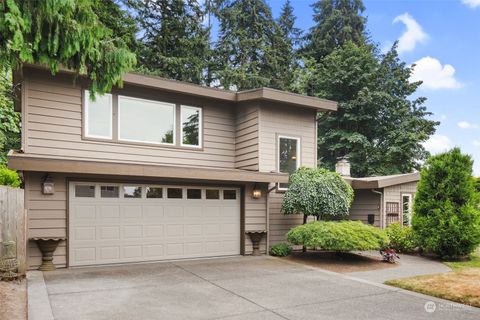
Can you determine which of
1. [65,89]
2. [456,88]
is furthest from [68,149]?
[456,88]

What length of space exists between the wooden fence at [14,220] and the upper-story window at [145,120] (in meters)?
3.01

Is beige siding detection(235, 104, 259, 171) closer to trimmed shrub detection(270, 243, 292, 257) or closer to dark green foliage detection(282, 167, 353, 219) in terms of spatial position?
dark green foliage detection(282, 167, 353, 219)

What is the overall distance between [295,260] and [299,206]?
1.42 m

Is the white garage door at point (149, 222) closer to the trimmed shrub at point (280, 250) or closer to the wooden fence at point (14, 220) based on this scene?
the trimmed shrub at point (280, 250)

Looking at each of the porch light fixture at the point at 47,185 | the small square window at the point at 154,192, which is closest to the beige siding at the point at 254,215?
the small square window at the point at 154,192

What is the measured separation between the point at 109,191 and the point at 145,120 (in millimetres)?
2168

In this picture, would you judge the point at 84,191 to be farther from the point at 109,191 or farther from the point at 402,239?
the point at 402,239

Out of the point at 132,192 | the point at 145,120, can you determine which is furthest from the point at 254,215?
the point at 145,120

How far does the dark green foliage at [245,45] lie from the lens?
22703 mm

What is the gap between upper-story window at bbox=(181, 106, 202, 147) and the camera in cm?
1042

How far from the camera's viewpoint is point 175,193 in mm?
9594

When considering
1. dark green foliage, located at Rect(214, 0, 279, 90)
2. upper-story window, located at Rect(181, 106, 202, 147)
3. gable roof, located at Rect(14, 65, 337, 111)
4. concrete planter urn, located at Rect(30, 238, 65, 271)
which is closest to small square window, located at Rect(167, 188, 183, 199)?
upper-story window, located at Rect(181, 106, 202, 147)

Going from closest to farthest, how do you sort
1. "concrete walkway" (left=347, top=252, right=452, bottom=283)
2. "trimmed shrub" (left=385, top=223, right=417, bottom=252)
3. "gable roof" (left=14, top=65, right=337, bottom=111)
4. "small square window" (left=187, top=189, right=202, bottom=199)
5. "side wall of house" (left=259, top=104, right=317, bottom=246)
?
"concrete walkway" (left=347, top=252, right=452, bottom=283) < "gable roof" (left=14, top=65, right=337, bottom=111) < "small square window" (left=187, top=189, right=202, bottom=199) < "side wall of house" (left=259, top=104, right=317, bottom=246) < "trimmed shrub" (left=385, top=223, right=417, bottom=252)

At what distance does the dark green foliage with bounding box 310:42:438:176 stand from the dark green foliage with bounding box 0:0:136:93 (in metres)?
18.1
